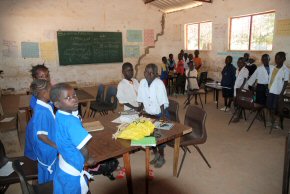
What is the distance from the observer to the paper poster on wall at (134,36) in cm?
1026

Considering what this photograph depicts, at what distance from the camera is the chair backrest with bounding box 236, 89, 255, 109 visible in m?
4.39

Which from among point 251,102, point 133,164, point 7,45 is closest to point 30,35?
point 7,45

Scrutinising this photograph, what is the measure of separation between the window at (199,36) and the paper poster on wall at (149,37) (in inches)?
63.8

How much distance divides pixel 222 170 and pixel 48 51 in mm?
7924

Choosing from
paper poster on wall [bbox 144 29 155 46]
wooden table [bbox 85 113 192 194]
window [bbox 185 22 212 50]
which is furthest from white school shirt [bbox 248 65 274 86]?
paper poster on wall [bbox 144 29 155 46]

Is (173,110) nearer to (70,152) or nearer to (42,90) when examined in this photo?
(42,90)

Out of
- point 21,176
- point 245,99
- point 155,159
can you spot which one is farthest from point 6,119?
point 245,99

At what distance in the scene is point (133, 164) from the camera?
3.35 meters

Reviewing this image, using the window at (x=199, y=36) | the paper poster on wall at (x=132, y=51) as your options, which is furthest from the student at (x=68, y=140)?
the paper poster on wall at (x=132, y=51)

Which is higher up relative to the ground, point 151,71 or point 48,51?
point 48,51

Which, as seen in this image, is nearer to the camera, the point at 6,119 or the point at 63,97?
the point at 63,97

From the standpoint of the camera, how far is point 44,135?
6.72 ft

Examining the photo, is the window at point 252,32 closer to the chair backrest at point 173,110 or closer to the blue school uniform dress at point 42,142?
the chair backrest at point 173,110

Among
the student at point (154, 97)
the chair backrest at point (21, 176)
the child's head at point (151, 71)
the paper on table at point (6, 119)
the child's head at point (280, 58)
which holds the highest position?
the child's head at point (280, 58)
